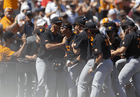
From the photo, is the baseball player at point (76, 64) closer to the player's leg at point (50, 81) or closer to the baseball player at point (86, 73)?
the baseball player at point (86, 73)

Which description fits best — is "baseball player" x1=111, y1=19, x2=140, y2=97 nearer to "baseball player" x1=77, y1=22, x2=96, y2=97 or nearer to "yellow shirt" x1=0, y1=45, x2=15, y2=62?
"baseball player" x1=77, y1=22, x2=96, y2=97

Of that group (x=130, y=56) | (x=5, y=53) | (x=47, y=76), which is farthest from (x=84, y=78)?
(x=5, y=53)

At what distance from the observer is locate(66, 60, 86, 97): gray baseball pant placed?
5.87 m

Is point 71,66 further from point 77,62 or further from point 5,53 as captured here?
point 5,53

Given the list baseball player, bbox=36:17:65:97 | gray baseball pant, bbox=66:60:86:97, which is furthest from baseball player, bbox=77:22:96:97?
baseball player, bbox=36:17:65:97

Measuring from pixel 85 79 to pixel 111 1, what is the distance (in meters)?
5.92

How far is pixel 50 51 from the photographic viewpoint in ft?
19.1

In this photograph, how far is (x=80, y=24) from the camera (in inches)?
235

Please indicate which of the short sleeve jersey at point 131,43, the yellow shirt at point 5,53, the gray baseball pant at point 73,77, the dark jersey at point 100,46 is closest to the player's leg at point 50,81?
the gray baseball pant at point 73,77

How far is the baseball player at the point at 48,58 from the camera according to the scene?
5.74 meters

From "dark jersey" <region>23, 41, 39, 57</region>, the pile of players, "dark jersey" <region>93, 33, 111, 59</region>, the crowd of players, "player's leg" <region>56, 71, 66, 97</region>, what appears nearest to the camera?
"dark jersey" <region>93, 33, 111, 59</region>

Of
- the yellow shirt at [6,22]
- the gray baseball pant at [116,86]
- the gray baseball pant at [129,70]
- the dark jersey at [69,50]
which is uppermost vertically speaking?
the yellow shirt at [6,22]

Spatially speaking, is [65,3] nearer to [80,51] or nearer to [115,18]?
[115,18]

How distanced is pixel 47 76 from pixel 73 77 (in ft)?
2.04
